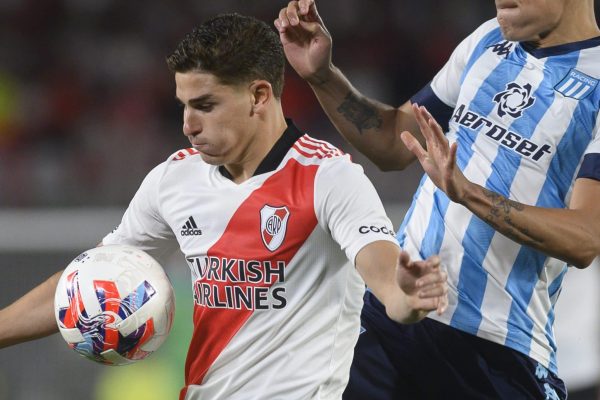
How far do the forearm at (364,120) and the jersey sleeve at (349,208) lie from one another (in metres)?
0.90

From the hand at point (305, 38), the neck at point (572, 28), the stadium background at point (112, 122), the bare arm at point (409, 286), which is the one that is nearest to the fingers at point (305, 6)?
the hand at point (305, 38)

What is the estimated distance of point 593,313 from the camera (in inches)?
285

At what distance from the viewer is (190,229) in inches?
148

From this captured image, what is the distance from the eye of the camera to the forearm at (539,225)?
3.67m

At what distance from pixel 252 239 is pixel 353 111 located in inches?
43.6

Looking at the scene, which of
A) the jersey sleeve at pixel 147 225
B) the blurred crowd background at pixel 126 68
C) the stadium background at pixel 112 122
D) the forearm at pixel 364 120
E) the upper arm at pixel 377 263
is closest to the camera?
the upper arm at pixel 377 263

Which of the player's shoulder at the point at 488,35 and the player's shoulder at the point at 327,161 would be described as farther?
the player's shoulder at the point at 488,35

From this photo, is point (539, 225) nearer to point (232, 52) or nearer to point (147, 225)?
point (232, 52)

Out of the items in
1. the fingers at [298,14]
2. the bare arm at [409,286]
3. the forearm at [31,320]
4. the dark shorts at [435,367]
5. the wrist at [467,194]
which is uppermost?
the fingers at [298,14]

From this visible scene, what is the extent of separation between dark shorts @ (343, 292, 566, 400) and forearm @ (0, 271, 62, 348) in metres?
1.16

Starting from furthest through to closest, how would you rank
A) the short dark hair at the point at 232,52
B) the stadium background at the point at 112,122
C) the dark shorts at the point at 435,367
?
the stadium background at the point at 112,122
the dark shorts at the point at 435,367
the short dark hair at the point at 232,52

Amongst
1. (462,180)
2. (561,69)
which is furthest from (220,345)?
(561,69)

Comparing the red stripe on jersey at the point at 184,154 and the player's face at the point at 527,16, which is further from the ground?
the player's face at the point at 527,16

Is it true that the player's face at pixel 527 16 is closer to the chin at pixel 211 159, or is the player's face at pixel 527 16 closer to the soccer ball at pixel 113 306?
the chin at pixel 211 159
